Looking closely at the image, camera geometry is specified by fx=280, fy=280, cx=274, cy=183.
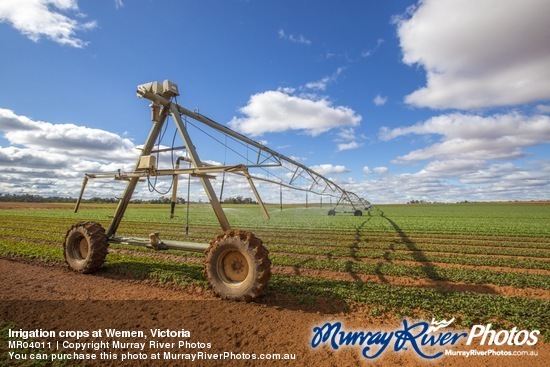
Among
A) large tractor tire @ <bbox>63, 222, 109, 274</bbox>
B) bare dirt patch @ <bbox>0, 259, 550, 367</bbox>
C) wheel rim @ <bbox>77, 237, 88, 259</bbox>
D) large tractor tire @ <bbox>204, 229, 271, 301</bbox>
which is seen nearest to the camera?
bare dirt patch @ <bbox>0, 259, 550, 367</bbox>

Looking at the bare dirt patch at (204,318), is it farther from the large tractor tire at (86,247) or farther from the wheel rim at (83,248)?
the wheel rim at (83,248)

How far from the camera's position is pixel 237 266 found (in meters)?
7.32

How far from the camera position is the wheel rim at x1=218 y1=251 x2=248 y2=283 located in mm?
7227

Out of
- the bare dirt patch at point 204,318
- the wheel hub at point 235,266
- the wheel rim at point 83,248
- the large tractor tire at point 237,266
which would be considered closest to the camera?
the bare dirt patch at point 204,318

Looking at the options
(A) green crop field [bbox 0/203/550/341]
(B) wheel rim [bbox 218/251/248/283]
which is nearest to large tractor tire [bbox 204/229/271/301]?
(B) wheel rim [bbox 218/251/248/283]

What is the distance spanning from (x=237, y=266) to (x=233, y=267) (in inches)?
5.6

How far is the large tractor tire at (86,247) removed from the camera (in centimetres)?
943

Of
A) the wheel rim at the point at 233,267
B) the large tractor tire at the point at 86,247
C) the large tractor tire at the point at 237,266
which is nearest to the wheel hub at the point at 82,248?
the large tractor tire at the point at 86,247

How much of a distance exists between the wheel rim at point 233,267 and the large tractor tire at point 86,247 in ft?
16.5

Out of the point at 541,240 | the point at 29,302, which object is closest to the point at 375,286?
the point at 29,302

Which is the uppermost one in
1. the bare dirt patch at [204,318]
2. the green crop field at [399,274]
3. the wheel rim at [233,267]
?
the wheel rim at [233,267]

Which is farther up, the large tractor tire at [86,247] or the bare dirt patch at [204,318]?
the large tractor tire at [86,247]

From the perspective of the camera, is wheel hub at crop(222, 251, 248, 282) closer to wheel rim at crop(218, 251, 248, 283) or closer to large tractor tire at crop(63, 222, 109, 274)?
wheel rim at crop(218, 251, 248, 283)

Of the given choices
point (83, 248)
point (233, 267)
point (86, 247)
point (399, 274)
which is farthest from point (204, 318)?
point (399, 274)
